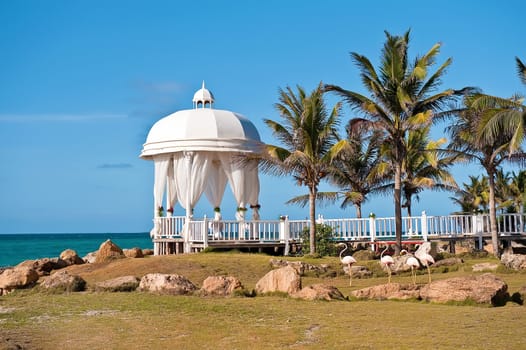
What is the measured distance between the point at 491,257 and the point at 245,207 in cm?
1094

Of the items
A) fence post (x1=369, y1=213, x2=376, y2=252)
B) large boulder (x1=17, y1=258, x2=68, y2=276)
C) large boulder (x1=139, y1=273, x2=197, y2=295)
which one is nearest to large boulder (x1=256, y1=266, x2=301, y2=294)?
large boulder (x1=139, y1=273, x2=197, y2=295)

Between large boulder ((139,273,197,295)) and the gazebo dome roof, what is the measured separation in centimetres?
1307

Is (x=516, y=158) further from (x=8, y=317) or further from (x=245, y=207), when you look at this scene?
(x=8, y=317)

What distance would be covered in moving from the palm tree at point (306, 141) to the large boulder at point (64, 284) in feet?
33.7

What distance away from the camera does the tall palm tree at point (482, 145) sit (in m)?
24.4

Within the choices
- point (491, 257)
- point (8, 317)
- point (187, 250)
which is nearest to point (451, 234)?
point (491, 257)

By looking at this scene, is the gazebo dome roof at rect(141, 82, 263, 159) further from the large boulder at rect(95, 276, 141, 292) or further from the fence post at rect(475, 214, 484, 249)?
the large boulder at rect(95, 276, 141, 292)

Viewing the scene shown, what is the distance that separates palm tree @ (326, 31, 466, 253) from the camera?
82.0 feet

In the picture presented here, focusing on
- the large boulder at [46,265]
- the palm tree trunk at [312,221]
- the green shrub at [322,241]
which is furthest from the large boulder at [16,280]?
the green shrub at [322,241]

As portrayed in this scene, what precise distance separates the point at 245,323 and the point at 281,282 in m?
3.66

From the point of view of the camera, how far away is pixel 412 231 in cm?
2977

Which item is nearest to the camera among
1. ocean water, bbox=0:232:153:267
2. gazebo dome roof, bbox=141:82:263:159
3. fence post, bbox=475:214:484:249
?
fence post, bbox=475:214:484:249

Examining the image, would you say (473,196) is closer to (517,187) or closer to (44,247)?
(517,187)

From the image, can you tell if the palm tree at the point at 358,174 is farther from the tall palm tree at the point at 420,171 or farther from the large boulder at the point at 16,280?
the large boulder at the point at 16,280
